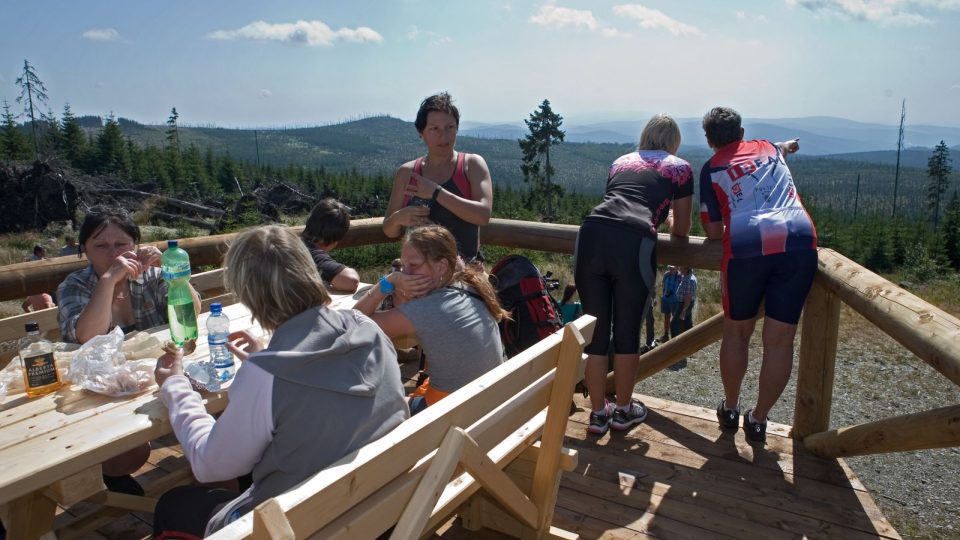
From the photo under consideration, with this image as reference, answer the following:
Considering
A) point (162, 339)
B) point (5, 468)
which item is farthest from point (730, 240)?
point (5, 468)

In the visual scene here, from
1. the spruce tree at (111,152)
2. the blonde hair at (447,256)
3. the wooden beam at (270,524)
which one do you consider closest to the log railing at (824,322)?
the blonde hair at (447,256)

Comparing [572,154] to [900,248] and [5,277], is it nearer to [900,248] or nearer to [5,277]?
[900,248]

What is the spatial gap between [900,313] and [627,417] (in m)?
1.42

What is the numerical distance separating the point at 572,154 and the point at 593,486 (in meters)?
179

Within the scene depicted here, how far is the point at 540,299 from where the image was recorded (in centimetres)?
290

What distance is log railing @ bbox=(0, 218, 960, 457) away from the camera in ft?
6.23

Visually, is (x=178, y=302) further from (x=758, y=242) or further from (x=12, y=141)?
(x=12, y=141)

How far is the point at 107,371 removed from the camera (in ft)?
6.04

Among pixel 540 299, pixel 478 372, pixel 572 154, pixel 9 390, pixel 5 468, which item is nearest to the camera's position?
pixel 5 468

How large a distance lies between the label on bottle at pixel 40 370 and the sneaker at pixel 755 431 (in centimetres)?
293

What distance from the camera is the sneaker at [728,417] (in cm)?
310

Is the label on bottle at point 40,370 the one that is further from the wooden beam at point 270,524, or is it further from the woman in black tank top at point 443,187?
the woman in black tank top at point 443,187

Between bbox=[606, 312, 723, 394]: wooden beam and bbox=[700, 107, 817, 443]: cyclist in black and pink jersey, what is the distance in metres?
0.28

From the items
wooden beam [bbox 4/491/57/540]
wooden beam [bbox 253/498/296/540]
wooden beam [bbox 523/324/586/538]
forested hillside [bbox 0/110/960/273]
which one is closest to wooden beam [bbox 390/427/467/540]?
wooden beam [bbox 253/498/296/540]
